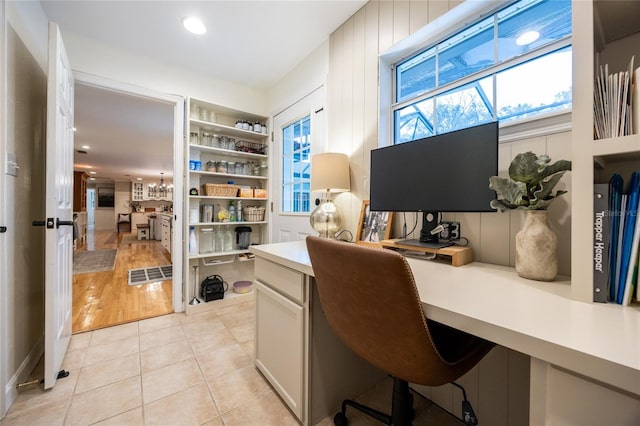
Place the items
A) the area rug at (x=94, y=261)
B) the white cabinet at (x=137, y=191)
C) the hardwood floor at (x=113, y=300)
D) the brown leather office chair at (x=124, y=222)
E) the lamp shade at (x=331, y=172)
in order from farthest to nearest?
the white cabinet at (x=137, y=191), the brown leather office chair at (x=124, y=222), the area rug at (x=94, y=261), the hardwood floor at (x=113, y=300), the lamp shade at (x=331, y=172)

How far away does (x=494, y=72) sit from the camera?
126 centimetres

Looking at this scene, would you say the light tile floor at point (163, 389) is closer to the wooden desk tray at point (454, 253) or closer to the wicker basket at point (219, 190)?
the wooden desk tray at point (454, 253)

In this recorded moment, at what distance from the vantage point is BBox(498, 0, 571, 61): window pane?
1.09 meters

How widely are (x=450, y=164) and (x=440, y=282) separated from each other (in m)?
0.56

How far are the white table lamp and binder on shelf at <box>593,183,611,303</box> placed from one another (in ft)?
4.10

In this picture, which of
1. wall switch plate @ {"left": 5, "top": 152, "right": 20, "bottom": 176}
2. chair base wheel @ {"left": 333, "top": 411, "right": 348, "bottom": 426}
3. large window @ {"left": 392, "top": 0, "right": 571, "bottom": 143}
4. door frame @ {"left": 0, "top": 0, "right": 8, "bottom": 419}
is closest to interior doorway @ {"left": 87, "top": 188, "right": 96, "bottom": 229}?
wall switch plate @ {"left": 5, "top": 152, "right": 20, "bottom": 176}

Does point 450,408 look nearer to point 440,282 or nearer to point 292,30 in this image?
point 440,282

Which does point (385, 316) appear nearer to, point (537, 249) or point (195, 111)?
point (537, 249)

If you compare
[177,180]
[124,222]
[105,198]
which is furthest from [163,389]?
[105,198]

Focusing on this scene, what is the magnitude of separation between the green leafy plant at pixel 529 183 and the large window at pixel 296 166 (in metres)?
1.70

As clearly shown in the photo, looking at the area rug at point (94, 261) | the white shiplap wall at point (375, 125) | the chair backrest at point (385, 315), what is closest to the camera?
the chair backrest at point (385, 315)

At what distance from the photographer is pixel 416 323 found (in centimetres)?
66

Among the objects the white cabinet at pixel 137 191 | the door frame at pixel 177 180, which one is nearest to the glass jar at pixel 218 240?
the door frame at pixel 177 180

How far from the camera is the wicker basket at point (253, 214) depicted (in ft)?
9.64
